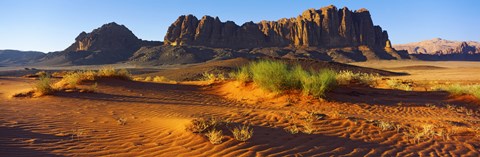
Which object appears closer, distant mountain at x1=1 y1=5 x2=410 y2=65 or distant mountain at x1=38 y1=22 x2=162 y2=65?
distant mountain at x1=38 y1=22 x2=162 y2=65

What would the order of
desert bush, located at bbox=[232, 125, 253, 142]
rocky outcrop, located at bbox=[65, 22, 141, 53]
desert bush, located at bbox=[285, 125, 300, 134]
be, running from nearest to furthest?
desert bush, located at bbox=[232, 125, 253, 142] → desert bush, located at bbox=[285, 125, 300, 134] → rocky outcrop, located at bbox=[65, 22, 141, 53]

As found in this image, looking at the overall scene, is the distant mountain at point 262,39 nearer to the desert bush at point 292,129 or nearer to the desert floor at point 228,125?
the desert floor at point 228,125

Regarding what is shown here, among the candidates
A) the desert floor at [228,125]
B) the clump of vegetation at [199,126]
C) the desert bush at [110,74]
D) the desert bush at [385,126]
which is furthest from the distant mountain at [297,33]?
the clump of vegetation at [199,126]

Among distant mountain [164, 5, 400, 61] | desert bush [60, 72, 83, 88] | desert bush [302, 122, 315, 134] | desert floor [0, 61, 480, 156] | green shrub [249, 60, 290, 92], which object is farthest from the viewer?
distant mountain [164, 5, 400, 61]

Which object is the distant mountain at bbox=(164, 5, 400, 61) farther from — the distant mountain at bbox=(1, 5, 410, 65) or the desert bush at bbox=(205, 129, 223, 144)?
the desert bush at bbox=(205, 129, 223, 144)

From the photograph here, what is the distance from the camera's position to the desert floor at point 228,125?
632 cm

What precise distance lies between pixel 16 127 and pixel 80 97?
4552 mm

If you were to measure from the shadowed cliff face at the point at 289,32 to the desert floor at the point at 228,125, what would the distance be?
99.5 m

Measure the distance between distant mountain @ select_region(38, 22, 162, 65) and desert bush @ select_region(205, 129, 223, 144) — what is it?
9674cm

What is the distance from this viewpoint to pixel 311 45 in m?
116

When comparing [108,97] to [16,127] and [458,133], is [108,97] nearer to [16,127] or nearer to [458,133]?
[16,127]

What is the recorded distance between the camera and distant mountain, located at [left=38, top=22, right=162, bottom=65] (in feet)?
335

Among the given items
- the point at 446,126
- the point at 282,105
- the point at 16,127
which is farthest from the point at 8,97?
the point at 446,126

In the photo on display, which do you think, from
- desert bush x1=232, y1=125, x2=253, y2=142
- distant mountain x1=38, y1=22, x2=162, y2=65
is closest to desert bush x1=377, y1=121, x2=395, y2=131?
desert bush x1=232, y1=125, x2=253, y2=142
